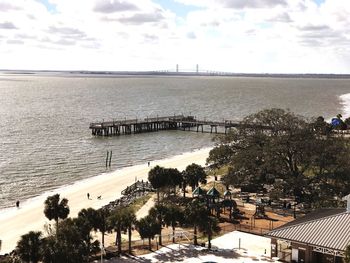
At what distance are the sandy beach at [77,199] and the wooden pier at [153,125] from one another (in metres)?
29.6

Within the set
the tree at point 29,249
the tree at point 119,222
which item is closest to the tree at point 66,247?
the tree at point 29,249

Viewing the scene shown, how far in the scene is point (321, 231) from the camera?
29.0 meters

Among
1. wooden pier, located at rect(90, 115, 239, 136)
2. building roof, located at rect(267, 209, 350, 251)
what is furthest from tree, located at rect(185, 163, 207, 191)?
wooden pier, located at rect(90, 115, 239, 136)

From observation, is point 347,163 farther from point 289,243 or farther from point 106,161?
point 106,161

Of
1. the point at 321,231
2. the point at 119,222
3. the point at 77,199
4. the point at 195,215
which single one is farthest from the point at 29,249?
the point at 77,199

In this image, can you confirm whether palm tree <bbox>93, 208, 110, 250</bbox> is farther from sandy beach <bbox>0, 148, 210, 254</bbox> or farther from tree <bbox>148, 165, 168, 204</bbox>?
tree <bbox>148, 165, 168, 204</bbox>

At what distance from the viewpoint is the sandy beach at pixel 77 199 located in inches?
1613

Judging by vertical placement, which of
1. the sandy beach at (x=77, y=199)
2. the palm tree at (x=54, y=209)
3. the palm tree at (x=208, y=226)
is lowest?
the sandy beach at (x=77, y=199)

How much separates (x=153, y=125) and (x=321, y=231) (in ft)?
262

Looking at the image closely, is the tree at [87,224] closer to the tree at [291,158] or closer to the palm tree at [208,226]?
the palm tree at [208,226]

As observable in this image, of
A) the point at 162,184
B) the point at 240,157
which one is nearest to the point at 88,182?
the point at 162,184

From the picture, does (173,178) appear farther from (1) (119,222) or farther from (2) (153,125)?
(2) (153,125)

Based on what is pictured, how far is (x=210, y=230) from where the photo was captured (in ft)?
106

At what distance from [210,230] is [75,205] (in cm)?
2011
